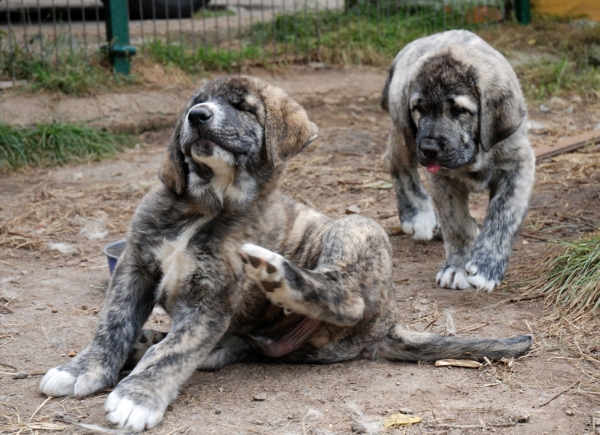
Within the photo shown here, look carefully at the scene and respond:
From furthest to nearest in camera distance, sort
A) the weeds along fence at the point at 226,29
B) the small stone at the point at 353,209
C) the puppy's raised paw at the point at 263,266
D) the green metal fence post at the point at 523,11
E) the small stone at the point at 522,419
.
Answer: the green metal fence post at the point at 523,11
the weeds along fence at the point at 226,29
the small stone at the point at 353,209
the puppy's raised paw at the point at 263,266
the small stone at the point at 522,419

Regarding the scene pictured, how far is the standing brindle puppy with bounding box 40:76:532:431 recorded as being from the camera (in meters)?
3.76

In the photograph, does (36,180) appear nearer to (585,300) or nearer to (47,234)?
(47,234)

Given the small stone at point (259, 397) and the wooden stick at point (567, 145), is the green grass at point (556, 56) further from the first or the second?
the small stone at point (259, 397)

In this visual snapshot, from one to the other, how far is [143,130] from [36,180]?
61.9 inches

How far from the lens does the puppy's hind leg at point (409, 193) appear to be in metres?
6.30

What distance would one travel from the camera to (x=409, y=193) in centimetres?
647

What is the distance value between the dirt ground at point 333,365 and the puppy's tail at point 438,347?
60 mm

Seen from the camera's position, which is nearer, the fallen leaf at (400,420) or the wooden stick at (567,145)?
the fallen leaf at (400,420)

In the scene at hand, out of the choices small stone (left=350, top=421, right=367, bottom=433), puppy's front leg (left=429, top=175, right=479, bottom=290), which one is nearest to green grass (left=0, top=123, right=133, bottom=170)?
puppy's front leg (left=429, top=175, right=479, bottom=290)

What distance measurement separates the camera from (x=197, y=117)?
3863 mm

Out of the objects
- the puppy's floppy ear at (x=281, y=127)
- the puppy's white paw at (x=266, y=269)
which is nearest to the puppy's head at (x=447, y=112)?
the puppy's floppy ear at (x=281, y=127)

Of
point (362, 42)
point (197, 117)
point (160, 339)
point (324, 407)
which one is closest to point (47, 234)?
point (160, 339)

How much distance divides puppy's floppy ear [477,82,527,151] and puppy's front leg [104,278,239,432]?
2.07m

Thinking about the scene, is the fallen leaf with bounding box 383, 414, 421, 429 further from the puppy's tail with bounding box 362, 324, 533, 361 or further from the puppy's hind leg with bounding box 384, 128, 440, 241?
the puppy's hind leg with bounding box 384, 128, 440, 241
